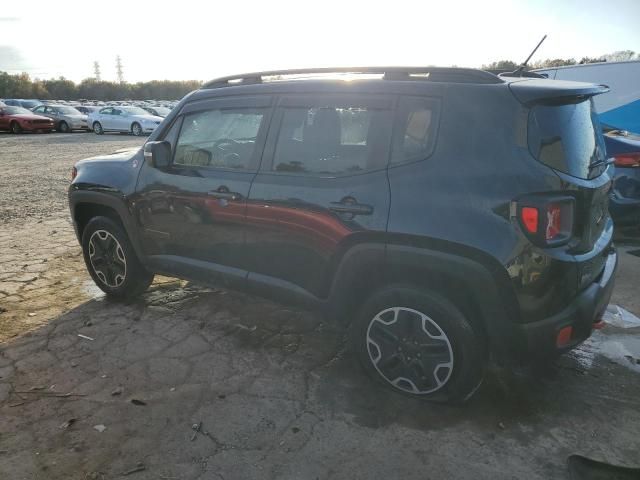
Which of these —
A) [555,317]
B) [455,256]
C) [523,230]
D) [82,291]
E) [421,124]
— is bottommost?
[82,291]

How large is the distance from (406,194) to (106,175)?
2746 millimetres

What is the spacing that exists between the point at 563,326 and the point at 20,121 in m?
27.0

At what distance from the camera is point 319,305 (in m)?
3.06

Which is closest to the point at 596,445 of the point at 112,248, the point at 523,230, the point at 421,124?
the point at 523,230

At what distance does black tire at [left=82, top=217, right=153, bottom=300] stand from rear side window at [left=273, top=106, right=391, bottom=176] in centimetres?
181

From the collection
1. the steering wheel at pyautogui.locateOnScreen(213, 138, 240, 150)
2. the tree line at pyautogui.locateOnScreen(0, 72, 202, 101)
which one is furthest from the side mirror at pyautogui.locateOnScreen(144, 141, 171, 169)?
the tree line at pyautogui.locateOnScreen(0, 72, 202, 101)

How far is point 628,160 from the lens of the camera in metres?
5.44

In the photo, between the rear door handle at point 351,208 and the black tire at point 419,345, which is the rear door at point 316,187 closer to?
the rear door handle at point 351,208

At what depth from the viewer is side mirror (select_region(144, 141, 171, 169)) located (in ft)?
11.9

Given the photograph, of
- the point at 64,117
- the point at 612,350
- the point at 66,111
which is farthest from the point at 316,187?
the point at 66,111

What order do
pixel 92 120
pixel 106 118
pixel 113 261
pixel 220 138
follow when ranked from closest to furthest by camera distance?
pixel 220 138
pixel 113 261
pixel 106 118
pixel 92 120

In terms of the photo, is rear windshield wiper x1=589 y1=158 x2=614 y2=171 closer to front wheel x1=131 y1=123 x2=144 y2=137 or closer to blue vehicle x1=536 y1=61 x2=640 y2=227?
blue vehicle x1=536 y1=61 x2=640 y2=227

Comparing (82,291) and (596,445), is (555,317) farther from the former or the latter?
(82,291)

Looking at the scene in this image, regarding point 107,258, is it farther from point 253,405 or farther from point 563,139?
point 563,139
